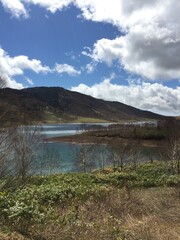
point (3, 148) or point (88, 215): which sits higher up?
point (3, 148)

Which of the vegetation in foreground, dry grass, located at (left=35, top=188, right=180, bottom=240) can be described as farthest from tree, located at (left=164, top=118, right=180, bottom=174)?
the vegetation in foreground

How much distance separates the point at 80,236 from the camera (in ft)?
28.3

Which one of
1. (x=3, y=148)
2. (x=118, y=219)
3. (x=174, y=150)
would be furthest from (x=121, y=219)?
(x=174, y=150)

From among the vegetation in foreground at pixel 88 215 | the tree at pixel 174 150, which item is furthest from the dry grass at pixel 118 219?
the tree at pixel 174 150

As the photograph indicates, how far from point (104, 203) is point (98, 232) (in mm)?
4121

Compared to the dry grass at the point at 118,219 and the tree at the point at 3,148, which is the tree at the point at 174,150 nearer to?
the dry grass at the point at 118,219

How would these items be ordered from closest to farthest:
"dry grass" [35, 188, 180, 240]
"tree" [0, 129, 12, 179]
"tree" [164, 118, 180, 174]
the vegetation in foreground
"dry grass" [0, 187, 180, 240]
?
the vegetation in foreground, "dry grass" [0, 187, 180, 240], "dry grass" [35, 188, 180, 240], "tree" [0, 129, 12, 179], "tree" [164, 118, 180, 174]

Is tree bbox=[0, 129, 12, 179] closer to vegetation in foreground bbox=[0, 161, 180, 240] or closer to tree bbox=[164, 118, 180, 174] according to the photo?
vegetation in foreground bbox=[0, 161, 180, 240]

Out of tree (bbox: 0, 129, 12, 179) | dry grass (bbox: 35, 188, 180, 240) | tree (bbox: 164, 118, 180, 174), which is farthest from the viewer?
tree (bbox: 164, 118, 180, 174)

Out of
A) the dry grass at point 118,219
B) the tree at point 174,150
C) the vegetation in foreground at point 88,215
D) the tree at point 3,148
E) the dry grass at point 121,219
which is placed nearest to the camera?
the vegetation in foreground at point 88,215

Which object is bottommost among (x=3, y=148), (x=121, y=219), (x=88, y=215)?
(x=121, y=219)

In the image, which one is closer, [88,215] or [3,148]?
[88,215]

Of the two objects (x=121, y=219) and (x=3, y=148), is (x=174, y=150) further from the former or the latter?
(x=121, y=219)

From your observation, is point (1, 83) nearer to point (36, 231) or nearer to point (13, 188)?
point (13, 188)
